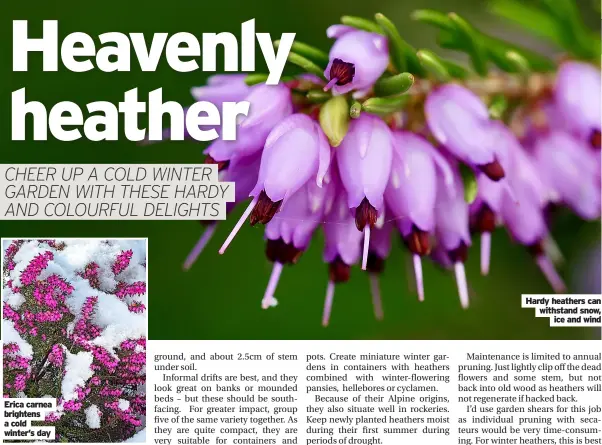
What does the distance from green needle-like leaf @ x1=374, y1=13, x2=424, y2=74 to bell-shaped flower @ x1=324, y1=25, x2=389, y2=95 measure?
0.8 inches

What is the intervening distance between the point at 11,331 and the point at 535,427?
4.98ft

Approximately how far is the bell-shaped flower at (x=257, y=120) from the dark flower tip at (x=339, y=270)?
264 mm

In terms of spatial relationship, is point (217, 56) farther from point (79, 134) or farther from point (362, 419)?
point (362, 419)

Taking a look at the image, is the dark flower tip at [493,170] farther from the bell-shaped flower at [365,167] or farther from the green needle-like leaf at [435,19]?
the green needle-like leaf at [435,19]

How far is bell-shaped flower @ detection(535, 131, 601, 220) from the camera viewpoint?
1.42 m

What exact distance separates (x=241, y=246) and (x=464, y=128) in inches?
Answer: 53.0

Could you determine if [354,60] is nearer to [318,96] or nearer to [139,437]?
[318,96]

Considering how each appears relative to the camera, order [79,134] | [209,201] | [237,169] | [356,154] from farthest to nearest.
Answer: [79,134]
[209,201]
[237,169]
[356,154]

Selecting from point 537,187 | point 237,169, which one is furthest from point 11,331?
point 537,187

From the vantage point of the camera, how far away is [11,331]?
194cm

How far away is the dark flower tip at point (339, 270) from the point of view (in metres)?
1.26

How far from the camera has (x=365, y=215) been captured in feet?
3.56

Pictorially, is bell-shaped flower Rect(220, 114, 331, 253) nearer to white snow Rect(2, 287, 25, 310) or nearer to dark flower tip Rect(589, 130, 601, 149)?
dark flower tip Rect(589, 130, 601, 149)

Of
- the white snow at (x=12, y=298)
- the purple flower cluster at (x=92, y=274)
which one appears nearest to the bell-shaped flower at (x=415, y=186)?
the purple flower cluster at (x=92, y=274)
